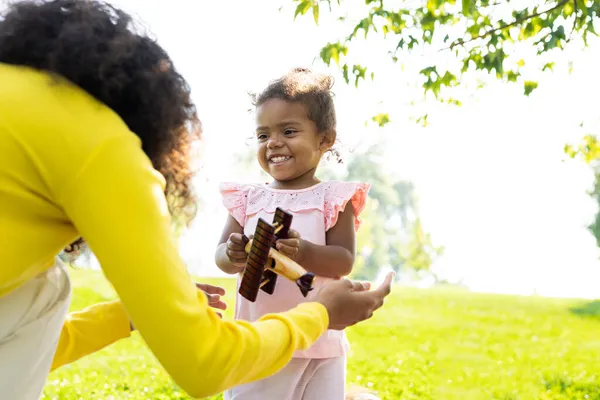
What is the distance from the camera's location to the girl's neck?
2.93 metres

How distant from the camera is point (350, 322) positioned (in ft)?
6.11

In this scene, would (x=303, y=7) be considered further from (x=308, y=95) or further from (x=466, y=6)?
(x=308, y=95)

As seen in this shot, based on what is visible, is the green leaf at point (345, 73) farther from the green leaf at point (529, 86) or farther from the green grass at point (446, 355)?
the green grass at point (446, 355)

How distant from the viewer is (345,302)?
1833mm

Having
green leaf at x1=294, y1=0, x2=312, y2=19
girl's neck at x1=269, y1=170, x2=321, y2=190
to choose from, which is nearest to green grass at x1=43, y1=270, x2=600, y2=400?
green leaf at x1=294, y1=0, x2=312, y2=19

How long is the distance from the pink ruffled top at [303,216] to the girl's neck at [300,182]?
35 mm

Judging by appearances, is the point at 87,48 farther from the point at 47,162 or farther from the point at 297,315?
the point at 297,315

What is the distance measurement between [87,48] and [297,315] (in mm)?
769

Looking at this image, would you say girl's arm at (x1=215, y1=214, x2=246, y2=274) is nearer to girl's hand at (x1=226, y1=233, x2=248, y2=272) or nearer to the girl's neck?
girl's hand at (x1=226, y1=233, x2=248, y2=272)

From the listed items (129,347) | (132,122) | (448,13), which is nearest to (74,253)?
(132,122)

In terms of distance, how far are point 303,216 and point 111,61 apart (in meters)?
1.35

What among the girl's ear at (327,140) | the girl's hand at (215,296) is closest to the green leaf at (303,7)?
the girl's ear at (327,140)

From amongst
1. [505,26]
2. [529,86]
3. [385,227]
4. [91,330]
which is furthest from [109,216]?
[385,227]

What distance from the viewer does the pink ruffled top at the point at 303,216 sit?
2.72 meters
